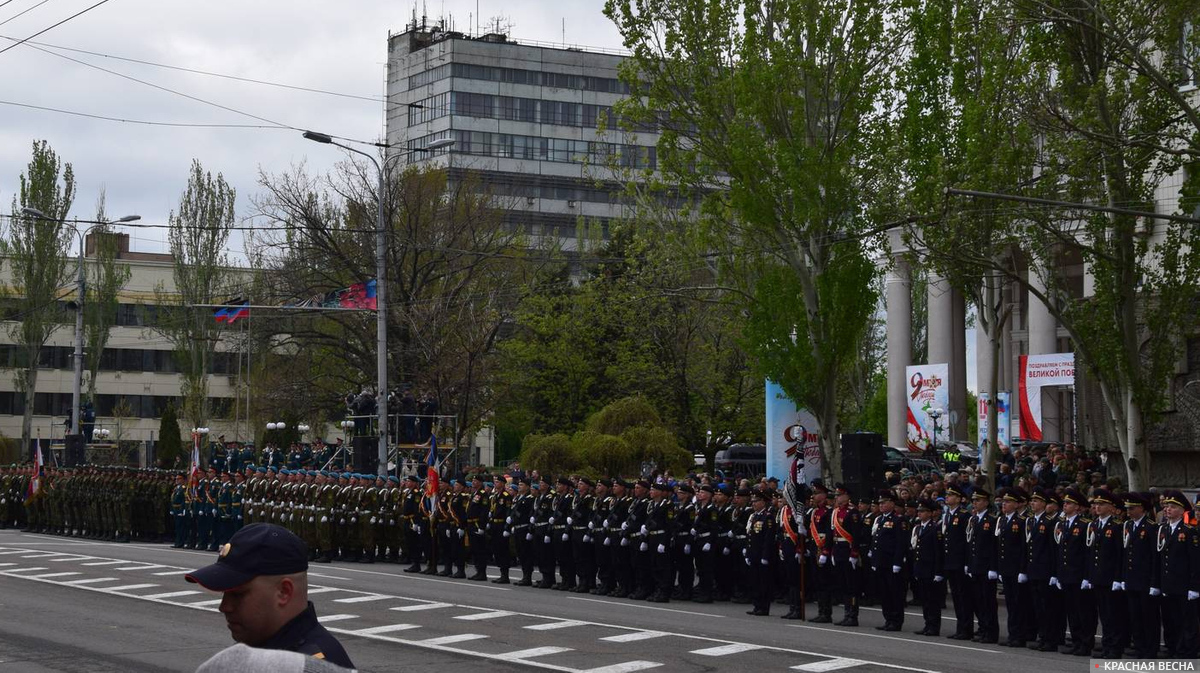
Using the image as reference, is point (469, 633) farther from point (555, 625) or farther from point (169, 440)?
point (169, 440)

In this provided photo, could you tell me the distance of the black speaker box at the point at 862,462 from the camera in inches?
871

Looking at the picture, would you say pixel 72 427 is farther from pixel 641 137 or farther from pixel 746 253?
pixel 641 137

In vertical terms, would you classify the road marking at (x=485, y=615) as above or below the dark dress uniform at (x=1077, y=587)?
below

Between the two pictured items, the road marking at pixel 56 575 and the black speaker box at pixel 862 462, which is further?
the road marking at pixel 56 575

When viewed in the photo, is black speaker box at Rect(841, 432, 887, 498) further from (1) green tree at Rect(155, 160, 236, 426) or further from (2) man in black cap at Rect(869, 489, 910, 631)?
(1) green tree at Rect(155, 160, 236, 426)

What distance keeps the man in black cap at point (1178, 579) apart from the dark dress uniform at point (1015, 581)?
1.65 metres

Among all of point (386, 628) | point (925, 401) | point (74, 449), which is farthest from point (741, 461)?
point (386, 628)

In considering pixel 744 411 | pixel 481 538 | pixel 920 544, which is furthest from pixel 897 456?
pixel 920 544

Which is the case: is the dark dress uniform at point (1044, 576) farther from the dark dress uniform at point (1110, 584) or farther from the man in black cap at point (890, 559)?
the man in black cap at point (890, 559)

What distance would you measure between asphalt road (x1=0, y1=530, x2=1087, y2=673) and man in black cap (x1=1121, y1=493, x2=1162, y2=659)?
665mm

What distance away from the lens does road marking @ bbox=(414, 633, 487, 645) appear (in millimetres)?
15164

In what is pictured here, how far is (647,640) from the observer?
15328 millimetres

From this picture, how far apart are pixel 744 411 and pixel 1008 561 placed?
3056 cm

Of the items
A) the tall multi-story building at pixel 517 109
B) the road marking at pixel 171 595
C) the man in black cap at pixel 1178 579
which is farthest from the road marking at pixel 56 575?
the tall multi-story building at pixel 517 109
